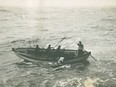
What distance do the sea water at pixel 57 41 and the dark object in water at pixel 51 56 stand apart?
0.19 metres

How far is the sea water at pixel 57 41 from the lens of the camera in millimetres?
7166

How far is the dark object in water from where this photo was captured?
828 centimetres

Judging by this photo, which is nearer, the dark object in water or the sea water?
the sea water

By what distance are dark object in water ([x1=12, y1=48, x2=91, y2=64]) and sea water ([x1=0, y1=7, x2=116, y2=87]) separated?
19cm

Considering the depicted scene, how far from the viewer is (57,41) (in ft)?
31.1

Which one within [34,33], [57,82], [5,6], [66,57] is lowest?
[57,82]

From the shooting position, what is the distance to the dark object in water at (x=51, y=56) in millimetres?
8281

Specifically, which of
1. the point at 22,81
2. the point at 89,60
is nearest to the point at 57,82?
the point at 22,81

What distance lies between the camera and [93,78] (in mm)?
7180

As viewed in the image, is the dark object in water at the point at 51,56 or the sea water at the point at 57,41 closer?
the sea water at the point at 57,41

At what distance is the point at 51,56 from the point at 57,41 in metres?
1.20

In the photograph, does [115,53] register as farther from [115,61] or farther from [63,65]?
[63,65]

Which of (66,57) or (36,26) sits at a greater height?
(36,26)

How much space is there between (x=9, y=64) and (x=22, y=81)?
1.37 metres
